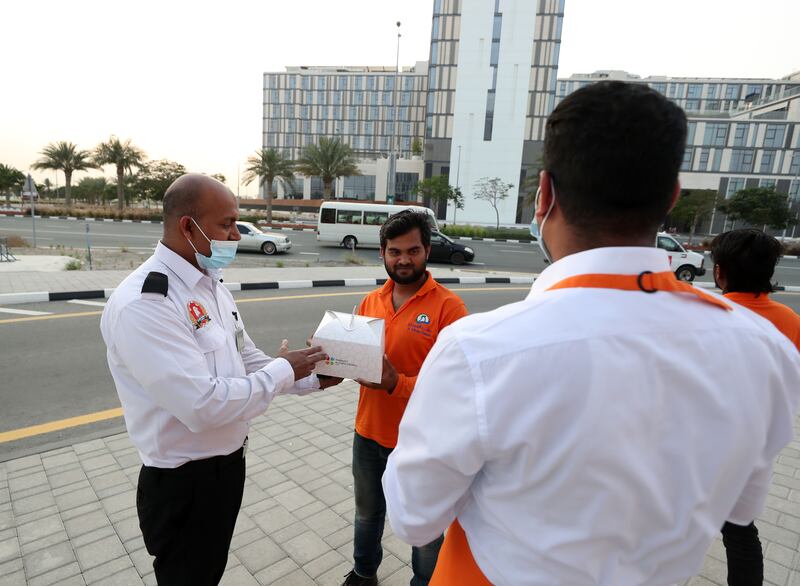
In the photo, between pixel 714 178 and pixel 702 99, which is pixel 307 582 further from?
pixel 702 99

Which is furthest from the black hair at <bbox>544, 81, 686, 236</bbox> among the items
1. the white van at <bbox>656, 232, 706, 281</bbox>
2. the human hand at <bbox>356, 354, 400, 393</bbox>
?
the white van at <bbox>656, 232, 706, 281</bbox>

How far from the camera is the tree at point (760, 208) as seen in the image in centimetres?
3488

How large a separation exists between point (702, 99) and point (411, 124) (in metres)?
A: 48.8

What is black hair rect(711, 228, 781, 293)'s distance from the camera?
2318 millimetres

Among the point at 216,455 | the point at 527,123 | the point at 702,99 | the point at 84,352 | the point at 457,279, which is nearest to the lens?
the point at 216,455

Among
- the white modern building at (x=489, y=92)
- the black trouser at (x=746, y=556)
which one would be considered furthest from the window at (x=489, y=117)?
the black trouser at (x=746, y=556)

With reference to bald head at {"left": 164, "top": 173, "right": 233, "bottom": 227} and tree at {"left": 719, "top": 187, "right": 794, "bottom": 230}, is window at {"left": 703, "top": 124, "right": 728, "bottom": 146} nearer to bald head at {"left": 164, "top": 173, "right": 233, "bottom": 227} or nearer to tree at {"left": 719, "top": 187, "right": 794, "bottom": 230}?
tree at {"left": 719, "top": 187, "right": 794, "bottom": 230}

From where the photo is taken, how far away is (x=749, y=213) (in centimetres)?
3578

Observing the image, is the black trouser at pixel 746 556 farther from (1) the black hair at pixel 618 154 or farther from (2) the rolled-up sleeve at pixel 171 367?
(2) the rolled-up sleeve at pixel 171 367

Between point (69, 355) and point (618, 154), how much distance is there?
6563mm

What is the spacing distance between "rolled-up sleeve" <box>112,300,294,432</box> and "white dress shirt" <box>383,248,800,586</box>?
0.94 metres

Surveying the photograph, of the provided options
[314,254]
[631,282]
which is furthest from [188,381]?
[314,254]

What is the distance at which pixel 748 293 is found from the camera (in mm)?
2375

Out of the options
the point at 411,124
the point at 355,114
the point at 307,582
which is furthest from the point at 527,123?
the point at 307,582
